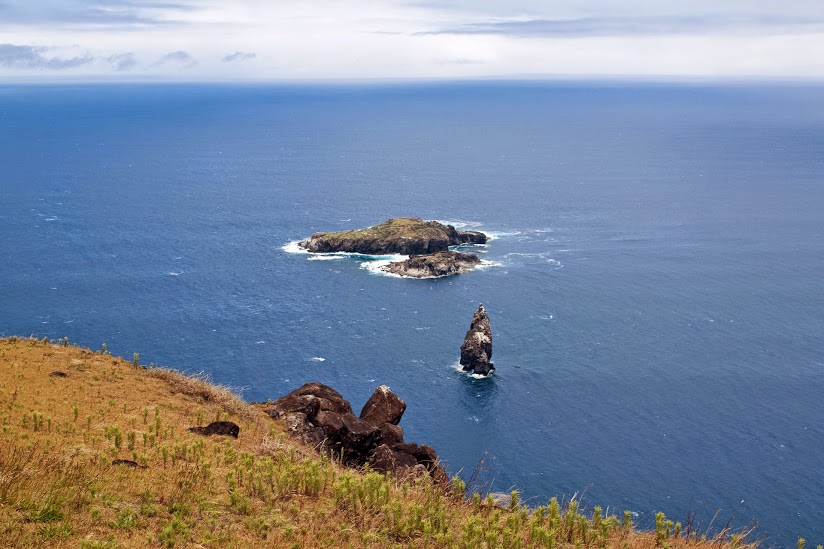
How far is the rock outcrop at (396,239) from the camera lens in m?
147

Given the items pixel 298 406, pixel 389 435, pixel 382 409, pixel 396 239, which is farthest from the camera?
pixel 396 239

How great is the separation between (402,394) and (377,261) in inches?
2361

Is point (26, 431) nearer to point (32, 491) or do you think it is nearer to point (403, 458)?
point (32, 491)

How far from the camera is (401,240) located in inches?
5827

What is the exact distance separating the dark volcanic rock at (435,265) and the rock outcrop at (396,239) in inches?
268

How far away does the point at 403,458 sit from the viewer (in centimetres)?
2902

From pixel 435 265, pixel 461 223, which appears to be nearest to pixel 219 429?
pixel 435 265

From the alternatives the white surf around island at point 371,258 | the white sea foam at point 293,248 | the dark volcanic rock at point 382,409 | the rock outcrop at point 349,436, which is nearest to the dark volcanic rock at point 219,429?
the rock outcrop at point 349,436

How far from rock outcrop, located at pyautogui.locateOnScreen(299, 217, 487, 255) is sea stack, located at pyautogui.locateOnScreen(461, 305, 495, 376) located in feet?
170

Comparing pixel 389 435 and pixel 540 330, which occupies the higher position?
pixel 389 435

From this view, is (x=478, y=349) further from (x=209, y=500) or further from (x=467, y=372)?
(x=209, y=500)

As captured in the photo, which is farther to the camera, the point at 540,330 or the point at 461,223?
the point at 461,223

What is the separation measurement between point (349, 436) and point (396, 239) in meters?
120

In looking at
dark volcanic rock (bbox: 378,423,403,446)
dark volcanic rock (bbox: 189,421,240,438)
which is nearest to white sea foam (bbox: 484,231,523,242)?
dark volcanic rock (bbox: 378,423,403,446)
